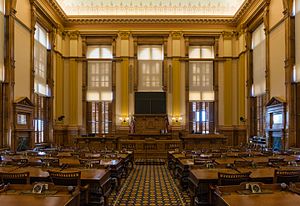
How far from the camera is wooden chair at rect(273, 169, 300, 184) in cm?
636

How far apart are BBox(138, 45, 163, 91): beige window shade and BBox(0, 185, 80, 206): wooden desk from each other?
68.4 ft

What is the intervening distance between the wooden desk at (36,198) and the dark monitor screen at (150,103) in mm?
19947

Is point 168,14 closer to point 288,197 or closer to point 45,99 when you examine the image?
point 45,99

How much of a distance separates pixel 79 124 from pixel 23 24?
8453 millimetres

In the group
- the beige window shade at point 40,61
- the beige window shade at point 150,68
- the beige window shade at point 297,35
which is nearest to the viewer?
the beige window shade at point 297,35

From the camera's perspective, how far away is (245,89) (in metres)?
24.3

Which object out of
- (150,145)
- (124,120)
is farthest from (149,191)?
(124,120)

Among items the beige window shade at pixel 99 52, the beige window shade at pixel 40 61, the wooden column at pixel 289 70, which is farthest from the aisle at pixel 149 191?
the beige window shade at pixel 99 52

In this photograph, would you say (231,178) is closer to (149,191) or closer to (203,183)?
(203,183)

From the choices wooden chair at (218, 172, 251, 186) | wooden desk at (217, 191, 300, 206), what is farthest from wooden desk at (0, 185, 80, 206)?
wooden chair at (218, 172, 251, 186)

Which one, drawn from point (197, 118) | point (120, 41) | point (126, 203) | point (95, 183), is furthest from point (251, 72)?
point (95, 183)

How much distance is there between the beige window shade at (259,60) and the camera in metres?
21.3

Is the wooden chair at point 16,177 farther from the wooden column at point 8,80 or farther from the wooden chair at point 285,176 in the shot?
the wooden column at point 8,80

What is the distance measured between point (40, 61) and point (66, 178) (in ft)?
54.2
